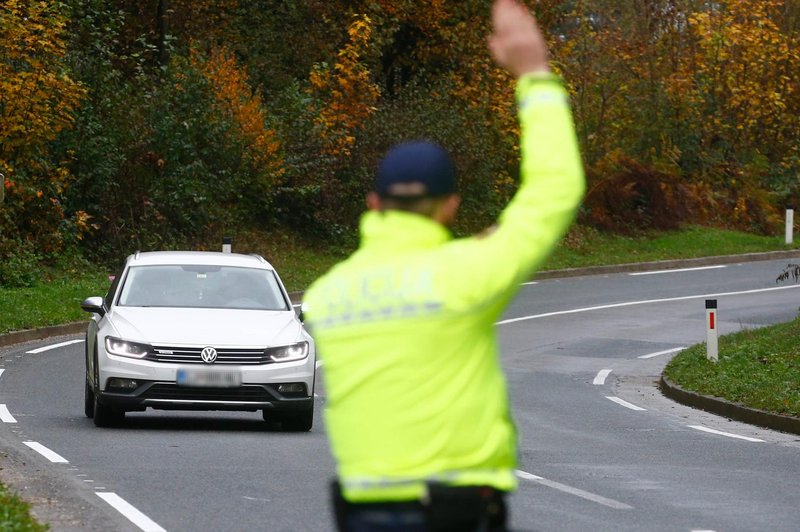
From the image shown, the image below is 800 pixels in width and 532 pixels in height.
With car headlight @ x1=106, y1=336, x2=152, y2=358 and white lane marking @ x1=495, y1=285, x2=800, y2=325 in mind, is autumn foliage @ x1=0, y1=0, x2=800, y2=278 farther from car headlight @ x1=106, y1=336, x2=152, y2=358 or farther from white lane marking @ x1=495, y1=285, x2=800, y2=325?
car headlight @ x1=106, y1=336, x2=152, y2=358

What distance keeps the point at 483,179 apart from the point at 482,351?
36.6 meters

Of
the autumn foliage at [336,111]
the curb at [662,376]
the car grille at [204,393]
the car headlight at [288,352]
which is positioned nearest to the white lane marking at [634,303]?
the curb at [662,376]

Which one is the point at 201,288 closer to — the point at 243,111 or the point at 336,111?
the point at 243,111

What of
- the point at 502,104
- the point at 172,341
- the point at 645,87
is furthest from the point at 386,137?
the point at 172,341

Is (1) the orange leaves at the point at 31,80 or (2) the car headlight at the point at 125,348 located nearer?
(2) the car headlight at the point at 125,348

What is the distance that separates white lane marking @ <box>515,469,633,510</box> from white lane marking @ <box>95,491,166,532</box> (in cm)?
291

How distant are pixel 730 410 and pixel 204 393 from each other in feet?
20.6

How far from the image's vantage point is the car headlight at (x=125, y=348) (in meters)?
13.9

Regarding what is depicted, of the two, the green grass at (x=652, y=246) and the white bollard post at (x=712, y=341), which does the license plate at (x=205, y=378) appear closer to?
the white bollard post at (x=712, y=341)

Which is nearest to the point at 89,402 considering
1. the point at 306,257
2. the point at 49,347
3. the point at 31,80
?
the point at 49,347

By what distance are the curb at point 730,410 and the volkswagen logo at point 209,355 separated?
226 inches

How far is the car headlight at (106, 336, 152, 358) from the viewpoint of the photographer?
1387 cm

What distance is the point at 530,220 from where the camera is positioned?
3693 mm

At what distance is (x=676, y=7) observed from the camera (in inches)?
1887
